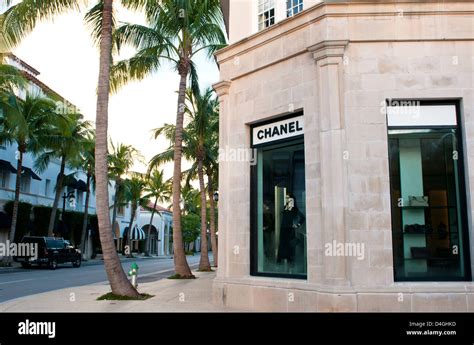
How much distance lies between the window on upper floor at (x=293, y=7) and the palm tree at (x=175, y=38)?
4.71 metres

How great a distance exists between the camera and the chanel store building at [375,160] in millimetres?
8680

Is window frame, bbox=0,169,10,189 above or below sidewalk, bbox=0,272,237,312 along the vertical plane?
above

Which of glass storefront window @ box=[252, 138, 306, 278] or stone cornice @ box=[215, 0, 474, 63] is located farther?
glass storefront window @ box=[252, 138, 306, 278]

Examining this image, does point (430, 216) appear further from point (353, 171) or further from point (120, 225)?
point (120, 225)

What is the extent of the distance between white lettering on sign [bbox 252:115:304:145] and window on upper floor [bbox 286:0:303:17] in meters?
2.61

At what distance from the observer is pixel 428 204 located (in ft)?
29.8

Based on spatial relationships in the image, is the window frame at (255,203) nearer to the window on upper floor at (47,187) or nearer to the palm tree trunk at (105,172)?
the palm tree trunk at (105,172)

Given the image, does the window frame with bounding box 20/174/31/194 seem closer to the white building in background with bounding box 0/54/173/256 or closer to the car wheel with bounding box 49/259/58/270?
the white building in background with bounding box 0/54/173/256

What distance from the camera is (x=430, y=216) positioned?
29.7 feet

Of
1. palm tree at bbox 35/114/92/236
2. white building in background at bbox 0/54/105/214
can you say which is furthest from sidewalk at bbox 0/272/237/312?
white building in background at bbox 0/54/105/214

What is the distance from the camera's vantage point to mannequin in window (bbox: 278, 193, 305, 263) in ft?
32.5

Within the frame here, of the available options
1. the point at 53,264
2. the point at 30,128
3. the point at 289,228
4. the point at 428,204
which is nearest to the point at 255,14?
the point at 289,228
